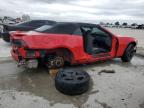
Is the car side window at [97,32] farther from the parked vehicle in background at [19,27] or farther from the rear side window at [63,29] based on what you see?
the parked vehicle in background at [19,27]

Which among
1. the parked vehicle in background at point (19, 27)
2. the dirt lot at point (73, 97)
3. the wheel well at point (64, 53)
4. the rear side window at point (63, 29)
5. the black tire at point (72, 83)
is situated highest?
the rear side window at point (63, 29)

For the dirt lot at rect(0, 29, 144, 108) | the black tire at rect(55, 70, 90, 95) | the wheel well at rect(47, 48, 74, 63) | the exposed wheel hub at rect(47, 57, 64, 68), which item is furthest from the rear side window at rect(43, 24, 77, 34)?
the black tire at rect(55, 70, 90, 95)

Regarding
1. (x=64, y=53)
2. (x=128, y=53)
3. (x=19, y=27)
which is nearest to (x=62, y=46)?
(x=64, y=53)

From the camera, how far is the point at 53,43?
16.6 feet

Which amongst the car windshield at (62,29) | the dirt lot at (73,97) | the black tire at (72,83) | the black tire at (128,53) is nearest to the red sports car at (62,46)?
the car windshield at (62,29)

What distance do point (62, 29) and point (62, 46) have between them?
0.53 metres

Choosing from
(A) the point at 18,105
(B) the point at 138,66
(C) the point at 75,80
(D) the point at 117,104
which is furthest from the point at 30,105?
(B) the point at 138,66

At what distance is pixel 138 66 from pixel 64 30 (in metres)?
2.79

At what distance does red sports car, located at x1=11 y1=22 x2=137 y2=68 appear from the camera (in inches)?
190

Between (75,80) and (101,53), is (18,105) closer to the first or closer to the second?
(75,80)

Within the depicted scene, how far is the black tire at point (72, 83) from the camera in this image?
3.84 m

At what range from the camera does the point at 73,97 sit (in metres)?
3.83

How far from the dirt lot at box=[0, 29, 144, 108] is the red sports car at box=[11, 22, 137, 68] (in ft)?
1.40

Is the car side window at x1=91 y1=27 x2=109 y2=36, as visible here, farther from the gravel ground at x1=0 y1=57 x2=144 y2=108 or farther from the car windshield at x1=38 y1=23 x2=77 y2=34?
the gravel ground at x1=0 y1=57 x2=144 y2=108
